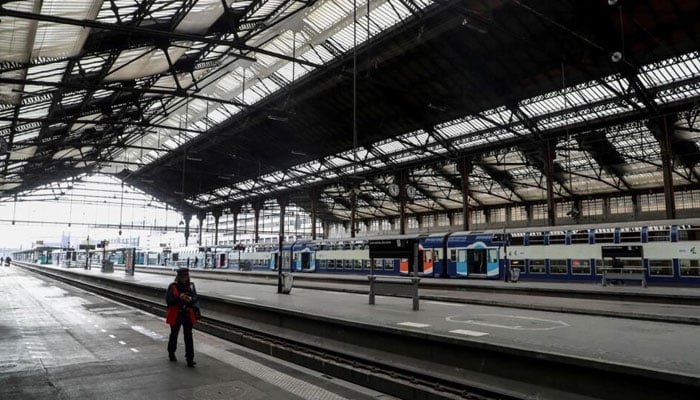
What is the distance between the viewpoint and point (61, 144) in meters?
28.3

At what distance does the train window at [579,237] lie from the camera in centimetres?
2305

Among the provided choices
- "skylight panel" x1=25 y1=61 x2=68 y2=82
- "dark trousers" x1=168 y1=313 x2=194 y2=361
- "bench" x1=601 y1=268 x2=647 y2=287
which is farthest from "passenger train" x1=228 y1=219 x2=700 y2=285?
"skylight panel" x1=25 y1=61 x2=68 y2=82

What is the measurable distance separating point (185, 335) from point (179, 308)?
0.66m

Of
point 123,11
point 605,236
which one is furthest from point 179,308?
point 605,236

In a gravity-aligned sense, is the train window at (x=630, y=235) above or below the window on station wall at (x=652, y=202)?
below

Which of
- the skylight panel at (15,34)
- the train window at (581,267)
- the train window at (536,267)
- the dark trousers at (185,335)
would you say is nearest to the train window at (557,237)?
the train window at (581,267)

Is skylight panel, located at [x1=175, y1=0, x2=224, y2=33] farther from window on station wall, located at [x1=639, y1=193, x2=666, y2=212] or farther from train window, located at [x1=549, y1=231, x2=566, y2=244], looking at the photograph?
window on station wall, located at [x1=639, y1=193, x2=666, y2=212]

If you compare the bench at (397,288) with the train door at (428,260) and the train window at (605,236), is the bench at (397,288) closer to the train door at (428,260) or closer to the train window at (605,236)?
the train window at (605,236)

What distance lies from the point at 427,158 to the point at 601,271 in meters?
20.4

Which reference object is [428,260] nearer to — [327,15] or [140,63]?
[327,15]

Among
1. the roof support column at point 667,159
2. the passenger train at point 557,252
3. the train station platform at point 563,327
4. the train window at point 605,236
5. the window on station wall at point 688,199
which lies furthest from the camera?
the window on station wall at point 688,199

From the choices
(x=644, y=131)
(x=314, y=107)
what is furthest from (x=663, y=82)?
(x=314, y=107)

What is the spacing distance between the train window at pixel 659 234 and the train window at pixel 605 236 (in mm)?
1464

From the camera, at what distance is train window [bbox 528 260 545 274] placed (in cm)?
2477
